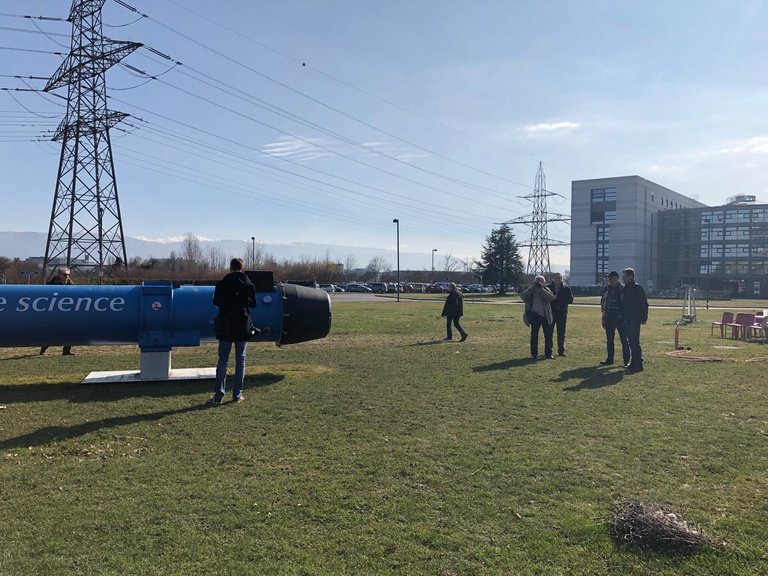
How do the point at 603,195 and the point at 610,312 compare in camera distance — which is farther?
the point at 603,195

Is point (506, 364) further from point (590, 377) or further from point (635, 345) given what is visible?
point (635, 345)

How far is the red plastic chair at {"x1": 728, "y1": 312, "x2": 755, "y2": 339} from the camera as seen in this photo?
1736 cm

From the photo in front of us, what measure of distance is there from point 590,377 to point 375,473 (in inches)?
251

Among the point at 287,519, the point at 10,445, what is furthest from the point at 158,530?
the point at 10,445

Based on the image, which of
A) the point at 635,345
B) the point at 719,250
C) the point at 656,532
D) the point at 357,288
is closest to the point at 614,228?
the point at 719,250

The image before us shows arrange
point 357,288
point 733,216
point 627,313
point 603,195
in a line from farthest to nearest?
point 603,195
point 733,216
point 357,288
point 627,313

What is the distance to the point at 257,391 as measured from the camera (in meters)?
8.59

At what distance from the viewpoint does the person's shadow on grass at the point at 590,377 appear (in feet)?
30.0

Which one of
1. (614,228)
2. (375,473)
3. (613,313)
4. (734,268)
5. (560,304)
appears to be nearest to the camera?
(375,473)

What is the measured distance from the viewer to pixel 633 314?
1094cm

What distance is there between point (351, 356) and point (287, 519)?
8.61 meters

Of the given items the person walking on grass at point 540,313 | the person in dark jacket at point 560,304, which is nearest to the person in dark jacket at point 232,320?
the person walking on grass at point 540,313

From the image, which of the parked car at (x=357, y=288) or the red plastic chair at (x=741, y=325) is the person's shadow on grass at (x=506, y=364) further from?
the parked car at (x=357, y=288)

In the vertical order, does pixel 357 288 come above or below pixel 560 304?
below
